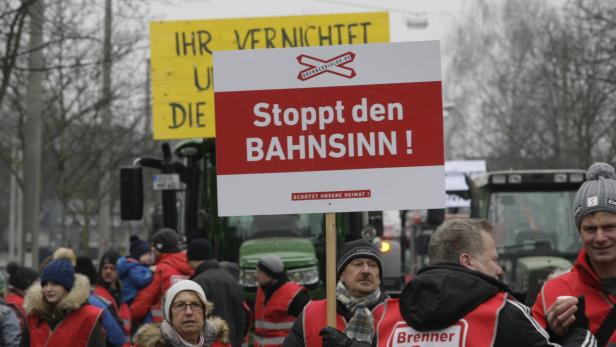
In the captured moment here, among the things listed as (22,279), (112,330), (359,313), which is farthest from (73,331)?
(22,279)

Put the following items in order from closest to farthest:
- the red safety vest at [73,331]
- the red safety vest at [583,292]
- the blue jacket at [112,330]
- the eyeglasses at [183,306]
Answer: the red safety vest at [583,292] < the eyeglasses at [183,306] < the red safety vest at [73,331] < the blue jacket at [112,330]


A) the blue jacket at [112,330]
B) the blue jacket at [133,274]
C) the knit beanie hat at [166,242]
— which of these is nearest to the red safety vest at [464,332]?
the blue jacket at [112,330]

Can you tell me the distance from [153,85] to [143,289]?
115 inches

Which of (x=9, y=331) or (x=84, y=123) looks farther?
(x=84, y=123)

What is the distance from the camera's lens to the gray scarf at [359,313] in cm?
628

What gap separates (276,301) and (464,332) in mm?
5781

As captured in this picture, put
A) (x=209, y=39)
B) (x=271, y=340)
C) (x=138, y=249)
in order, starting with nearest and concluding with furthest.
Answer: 1. (x=271, y=340)
2. (x=138, y=249)
3. (x=209, y=39)

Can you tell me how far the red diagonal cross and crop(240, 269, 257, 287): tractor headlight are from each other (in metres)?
6.60

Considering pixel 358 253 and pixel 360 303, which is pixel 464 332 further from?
pixel 358 253

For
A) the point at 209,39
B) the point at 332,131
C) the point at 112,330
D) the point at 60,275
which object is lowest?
the point at 112,330

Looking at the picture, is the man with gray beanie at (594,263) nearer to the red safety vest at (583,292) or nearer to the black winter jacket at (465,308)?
the red safety vest at (583,292)

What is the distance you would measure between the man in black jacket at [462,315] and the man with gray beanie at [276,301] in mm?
A: 5384

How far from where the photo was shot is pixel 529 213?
50.0ft

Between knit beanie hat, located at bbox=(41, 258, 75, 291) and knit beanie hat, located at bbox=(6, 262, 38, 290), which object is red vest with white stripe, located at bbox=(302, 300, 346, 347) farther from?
knit beanie hat, located at bbox=(6, 262, 38, 290)
